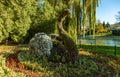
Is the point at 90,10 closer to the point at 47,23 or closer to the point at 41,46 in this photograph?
the point at 47,23

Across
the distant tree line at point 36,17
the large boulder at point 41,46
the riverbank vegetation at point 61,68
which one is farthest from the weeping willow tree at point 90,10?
the large boulder at point 41,46

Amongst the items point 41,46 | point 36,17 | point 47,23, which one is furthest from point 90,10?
point 41,46

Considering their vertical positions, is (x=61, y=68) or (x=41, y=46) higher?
(x=41, y=46)

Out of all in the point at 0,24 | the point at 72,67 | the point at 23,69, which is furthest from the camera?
the point at 0,24

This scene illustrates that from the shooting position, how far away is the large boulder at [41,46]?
11961mm

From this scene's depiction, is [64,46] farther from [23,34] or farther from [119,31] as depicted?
[119,31]

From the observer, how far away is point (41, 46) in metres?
12.1

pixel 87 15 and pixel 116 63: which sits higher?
pixel 87 15

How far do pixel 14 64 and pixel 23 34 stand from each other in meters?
10.4

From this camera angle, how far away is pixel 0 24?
18938 mm

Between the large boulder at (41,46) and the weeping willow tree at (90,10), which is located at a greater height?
the weeping willow tree at (90,10)

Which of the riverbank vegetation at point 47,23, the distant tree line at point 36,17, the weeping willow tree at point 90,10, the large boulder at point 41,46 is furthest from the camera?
the weeping willow tree at point 90,10

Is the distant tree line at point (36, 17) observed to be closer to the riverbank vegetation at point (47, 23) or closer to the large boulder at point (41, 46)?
the riverbank vegetation at point (47, 23)

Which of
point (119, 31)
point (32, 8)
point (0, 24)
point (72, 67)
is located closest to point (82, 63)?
point (72, 67)
